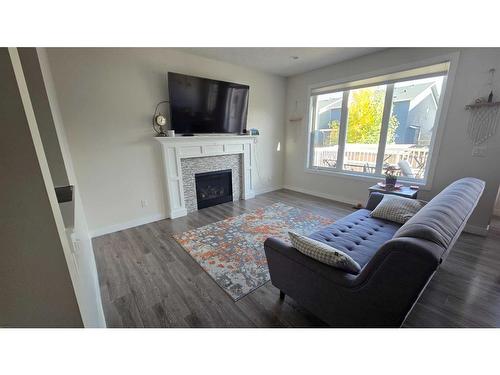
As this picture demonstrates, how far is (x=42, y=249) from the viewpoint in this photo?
658mm

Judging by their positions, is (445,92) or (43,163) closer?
(43,163)

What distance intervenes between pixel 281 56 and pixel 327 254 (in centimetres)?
339

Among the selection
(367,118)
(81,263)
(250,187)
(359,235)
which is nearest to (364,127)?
(367,118)

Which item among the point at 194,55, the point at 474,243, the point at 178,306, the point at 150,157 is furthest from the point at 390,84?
the point at 178,306

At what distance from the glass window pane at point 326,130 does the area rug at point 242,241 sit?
1.51 metres

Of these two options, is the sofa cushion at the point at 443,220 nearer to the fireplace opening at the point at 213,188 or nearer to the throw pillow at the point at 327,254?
the throw pillow at the point at 327,254

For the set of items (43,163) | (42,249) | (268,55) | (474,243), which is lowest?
(474,243)

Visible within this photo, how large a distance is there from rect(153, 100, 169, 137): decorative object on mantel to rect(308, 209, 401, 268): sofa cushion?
2.60 m

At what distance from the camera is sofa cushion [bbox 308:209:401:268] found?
163 cm

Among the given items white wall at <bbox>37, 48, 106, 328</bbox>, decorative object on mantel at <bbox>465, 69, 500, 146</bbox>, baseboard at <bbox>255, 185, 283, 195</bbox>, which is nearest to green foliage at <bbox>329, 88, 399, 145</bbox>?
decorative object on mantel at <bbox>465, 69, 500, 146</bbox>

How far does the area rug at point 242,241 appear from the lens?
1.94 m

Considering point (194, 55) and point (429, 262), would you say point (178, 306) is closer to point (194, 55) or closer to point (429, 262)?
point (429, 262)

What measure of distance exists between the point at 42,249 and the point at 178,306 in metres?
1.25
